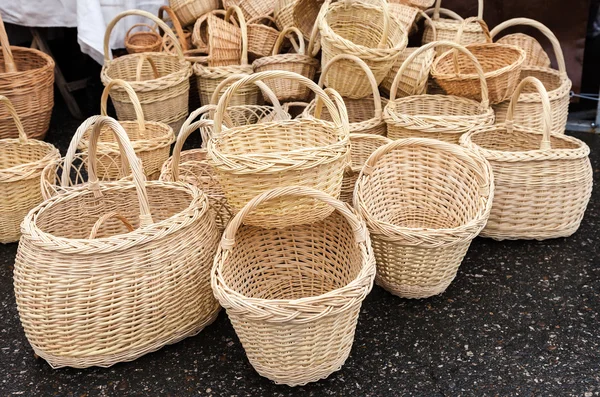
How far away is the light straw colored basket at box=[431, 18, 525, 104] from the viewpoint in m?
2.81

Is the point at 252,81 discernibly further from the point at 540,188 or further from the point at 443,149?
the point at 540,188

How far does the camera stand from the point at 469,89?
2869 millimetres

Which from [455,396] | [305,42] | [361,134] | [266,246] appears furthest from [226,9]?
[455,396]

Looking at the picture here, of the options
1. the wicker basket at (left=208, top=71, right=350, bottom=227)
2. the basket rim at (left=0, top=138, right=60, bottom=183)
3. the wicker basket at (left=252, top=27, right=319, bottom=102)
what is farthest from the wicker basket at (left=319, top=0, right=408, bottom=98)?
the basket rim at (left=0, top=138, right=60, bottom=183)

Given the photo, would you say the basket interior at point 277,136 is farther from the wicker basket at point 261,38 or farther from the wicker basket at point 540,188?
the wicker basket at point 261,38

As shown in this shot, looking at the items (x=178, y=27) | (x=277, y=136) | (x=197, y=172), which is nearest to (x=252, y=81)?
(x=277, y=136)

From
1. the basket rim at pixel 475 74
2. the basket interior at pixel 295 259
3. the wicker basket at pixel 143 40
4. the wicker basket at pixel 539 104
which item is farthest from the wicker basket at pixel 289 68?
the basket interior at pixel 295 259

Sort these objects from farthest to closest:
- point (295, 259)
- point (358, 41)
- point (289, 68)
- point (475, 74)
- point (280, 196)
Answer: point (289, 68), point (358, 41), point (475, 74), point (295, 259), point (280, 196)

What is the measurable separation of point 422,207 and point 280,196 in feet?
3.07

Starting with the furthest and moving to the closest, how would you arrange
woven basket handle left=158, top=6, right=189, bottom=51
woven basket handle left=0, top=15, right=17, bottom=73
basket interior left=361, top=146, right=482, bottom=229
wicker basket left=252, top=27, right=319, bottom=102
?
1. woven basket handle left=158, top=6, right=189, bottom=51
2. wicker basket left=252, top=27, right=319, bottom=102
3. woven basket handle left=0, top=15, right=17, bottom=73
4. basket interior left=361, top=146, right=482, bottom=229

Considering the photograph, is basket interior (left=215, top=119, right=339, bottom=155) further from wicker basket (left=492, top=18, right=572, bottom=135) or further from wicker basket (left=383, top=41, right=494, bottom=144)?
wicker basket (left=492, top=18, right=572, bottom=135)

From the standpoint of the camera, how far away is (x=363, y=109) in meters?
3.24

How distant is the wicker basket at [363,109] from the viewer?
260cm

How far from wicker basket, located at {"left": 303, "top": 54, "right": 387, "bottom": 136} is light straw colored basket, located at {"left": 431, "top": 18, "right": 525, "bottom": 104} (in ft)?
1.18
